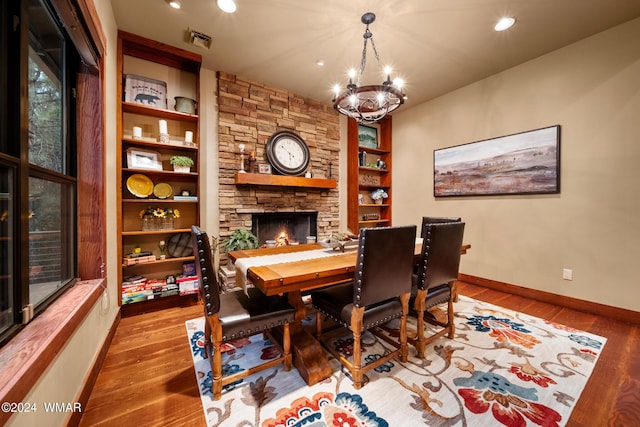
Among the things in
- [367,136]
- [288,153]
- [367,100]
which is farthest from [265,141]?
[367,136]

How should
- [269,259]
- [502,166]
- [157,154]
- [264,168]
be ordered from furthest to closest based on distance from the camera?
[264,168], [502,166], [157,154], [269,259]

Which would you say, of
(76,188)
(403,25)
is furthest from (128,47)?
(403,25)

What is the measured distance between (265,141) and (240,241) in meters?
1.50

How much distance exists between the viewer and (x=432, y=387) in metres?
1.51

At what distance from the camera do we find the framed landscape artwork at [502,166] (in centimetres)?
283

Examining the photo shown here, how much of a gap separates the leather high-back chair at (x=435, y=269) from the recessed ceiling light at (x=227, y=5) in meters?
2.45

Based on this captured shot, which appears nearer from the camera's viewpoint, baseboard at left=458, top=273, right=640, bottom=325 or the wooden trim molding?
the wooden trim molding

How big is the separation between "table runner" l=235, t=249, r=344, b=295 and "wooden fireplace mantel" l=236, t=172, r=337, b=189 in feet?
4.87

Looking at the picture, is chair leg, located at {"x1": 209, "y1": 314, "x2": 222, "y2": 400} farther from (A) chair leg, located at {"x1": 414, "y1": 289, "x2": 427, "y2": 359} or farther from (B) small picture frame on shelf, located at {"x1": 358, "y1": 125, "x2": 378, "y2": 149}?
(B) small picture frame on shelf, located at {"x1": 358, "y1": 125, "x2": 378, "y2": 149}

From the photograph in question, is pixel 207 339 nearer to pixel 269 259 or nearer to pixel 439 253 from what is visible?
pixel 269 259

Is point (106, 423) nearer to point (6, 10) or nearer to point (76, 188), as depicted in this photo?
point (76, 188)

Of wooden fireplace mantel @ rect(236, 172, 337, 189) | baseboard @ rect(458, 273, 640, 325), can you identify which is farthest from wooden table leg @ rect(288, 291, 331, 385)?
baseboard @ rect(458, 273, 640, 325)

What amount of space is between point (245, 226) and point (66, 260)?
75.5 inches

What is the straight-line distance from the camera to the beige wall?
2.37m
